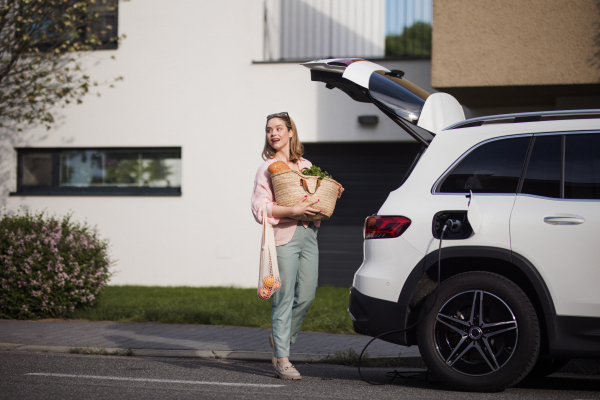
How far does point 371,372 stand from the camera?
6.10 meters

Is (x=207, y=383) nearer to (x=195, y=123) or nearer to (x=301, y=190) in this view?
(x=301, y=190)

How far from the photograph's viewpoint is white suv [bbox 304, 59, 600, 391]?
455 centimetres

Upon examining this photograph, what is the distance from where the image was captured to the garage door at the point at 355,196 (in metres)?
13.1

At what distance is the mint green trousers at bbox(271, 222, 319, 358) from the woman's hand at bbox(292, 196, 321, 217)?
0.83 ft

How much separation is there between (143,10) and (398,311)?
34.5ft

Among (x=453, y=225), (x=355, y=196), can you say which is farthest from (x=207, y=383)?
(x=355, y=196)

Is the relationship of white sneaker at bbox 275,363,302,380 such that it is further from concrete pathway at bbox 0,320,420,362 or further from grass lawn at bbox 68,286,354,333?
grass lawn at bbox 68,286,354,333

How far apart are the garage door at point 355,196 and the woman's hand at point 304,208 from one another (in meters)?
7.86

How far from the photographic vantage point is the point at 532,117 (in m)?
4.99

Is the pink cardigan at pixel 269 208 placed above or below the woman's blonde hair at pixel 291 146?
below

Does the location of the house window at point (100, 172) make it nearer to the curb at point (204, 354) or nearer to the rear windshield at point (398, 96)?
the curb at point (204, 354)

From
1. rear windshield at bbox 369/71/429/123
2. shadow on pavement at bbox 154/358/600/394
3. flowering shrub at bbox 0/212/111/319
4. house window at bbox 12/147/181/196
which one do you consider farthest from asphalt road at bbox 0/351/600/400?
house window at bbox 12/147/181/196

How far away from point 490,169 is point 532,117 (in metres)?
0.48

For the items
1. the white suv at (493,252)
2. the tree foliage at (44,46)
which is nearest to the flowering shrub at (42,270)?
the tree foliage at (44,46)
